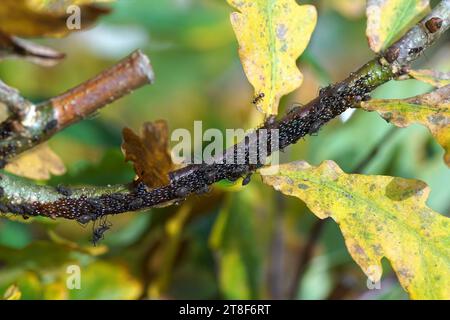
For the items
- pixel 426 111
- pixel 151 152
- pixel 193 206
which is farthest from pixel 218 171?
pixel 193 206

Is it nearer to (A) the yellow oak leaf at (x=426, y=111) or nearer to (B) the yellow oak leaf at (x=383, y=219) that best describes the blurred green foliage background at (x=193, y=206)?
(B) the yellow oak leaf at (x=383, y=219)

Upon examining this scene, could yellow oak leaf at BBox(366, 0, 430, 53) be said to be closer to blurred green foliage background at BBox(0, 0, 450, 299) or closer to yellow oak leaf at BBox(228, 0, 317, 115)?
yellow oak leaf at BBox(228, 0, 317, 115)

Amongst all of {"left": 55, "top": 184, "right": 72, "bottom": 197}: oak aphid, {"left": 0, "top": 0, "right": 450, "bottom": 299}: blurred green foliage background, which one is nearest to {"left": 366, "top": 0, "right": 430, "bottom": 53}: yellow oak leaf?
{"left": 0, "top": 0, "right": 450, "bottom": 299}: blurred green foliage background

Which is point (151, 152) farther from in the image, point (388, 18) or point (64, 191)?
point (388, 18)

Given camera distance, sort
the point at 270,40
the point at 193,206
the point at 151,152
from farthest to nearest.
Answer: the point at 193,206
the point at 270,40
the point at 151,152

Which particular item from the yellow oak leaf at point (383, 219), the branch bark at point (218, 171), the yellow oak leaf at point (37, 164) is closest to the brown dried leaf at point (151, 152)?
the branch bark at point (218, 171)
